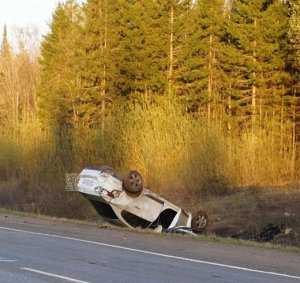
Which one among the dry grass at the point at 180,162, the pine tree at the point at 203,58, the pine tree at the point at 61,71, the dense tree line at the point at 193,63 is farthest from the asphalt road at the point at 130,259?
the pine tree at the point at 61,71

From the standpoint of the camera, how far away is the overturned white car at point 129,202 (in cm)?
1898

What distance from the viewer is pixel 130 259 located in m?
12.7

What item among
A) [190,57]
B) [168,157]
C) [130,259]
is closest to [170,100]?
[168,157]

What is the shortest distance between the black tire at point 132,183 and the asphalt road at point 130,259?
4.24ft

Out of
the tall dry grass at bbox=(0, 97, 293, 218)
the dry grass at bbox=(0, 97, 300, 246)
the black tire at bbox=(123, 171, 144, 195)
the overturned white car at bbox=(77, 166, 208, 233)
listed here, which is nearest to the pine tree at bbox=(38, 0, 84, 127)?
the tall dry grass at bbox=(0, 97, 293, 218)

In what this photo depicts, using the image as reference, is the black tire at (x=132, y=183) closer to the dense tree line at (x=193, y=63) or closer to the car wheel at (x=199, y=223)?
the car wheel at (x=199, y=223)

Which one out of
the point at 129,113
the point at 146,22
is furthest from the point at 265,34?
the point at 129,113

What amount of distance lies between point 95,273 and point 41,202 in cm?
2240

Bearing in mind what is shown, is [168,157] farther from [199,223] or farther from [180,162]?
[199,223]

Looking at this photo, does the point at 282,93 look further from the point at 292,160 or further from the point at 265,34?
the point at 292,160

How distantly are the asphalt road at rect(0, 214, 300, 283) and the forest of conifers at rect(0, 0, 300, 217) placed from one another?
12.8 meters

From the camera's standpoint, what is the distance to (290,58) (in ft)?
126

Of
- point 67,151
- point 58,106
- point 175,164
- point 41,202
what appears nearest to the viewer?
point 175,164

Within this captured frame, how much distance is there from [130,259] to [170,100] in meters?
20.2
